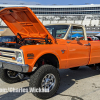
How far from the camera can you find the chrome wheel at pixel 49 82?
11.6 feet

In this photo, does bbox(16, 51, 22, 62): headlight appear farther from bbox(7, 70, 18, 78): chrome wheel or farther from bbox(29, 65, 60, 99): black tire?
bbox(7, 70, 18, 78): chrome wheel

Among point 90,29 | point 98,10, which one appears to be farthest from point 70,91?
point 98,10

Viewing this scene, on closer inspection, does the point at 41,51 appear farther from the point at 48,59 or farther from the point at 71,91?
the point at 71,91

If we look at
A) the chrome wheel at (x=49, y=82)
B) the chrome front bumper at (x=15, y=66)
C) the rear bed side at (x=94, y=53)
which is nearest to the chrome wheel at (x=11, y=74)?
the chrome front bumper at (x=15, y=66)

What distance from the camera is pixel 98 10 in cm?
9088

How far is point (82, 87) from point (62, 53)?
4.49ft

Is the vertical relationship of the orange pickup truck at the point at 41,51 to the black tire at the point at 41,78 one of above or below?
above

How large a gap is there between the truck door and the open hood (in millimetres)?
699

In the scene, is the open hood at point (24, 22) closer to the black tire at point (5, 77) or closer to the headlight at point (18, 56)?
the headlight at point (18, 56)

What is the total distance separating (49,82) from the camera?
3.64m

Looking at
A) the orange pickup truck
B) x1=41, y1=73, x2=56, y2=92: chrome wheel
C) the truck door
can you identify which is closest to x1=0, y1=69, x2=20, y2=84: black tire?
the orange pickup truck

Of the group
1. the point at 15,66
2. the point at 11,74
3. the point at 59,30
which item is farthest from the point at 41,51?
the point at 11,74

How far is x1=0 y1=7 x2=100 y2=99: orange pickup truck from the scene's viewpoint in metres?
3.35

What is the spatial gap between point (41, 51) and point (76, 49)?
1.35 m
